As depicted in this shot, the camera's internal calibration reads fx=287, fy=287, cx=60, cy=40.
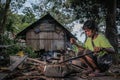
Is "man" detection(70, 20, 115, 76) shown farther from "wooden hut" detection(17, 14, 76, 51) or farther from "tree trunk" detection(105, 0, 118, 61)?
"wooden hut" detection(17, 14, 76, 51)

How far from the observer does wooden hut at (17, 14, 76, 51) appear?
30.1m

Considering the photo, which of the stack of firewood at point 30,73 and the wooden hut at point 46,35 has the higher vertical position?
the wooden hut at point 46,35

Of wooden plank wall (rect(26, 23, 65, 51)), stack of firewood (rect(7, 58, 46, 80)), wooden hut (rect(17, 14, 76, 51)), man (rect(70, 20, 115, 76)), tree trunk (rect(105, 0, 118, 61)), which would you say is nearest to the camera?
stack of firewood (rect(7, 58, 46, 80))

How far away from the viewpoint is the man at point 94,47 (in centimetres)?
588

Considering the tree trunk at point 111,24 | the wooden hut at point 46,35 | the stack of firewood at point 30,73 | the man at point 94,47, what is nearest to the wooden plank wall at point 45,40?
the wooden hut at point 46,35

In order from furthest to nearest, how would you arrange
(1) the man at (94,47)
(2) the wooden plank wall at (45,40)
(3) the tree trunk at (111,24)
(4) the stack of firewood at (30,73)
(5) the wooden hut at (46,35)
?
1. (2) the wooden plank wall at (45,40)
2. (5) the wooden hut at (46,35)
3. (3) the tree trunk at (111,24)
4. (1) the man at (94,47)
5. (4) the stack of firewood at (30,73)

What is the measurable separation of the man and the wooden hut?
2338cm

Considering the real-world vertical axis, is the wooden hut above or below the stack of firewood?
above

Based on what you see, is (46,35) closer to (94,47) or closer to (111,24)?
(111,24)

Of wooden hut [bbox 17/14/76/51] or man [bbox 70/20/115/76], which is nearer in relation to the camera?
man [bbox 70/20/115/76]

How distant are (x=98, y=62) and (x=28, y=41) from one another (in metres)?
25.2

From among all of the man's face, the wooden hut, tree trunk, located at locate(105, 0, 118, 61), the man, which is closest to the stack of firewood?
the man

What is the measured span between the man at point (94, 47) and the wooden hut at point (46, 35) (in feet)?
76.7

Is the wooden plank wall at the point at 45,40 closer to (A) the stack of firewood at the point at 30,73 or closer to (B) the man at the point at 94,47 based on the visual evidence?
(A) the stack of firewood at the point at 30,73
